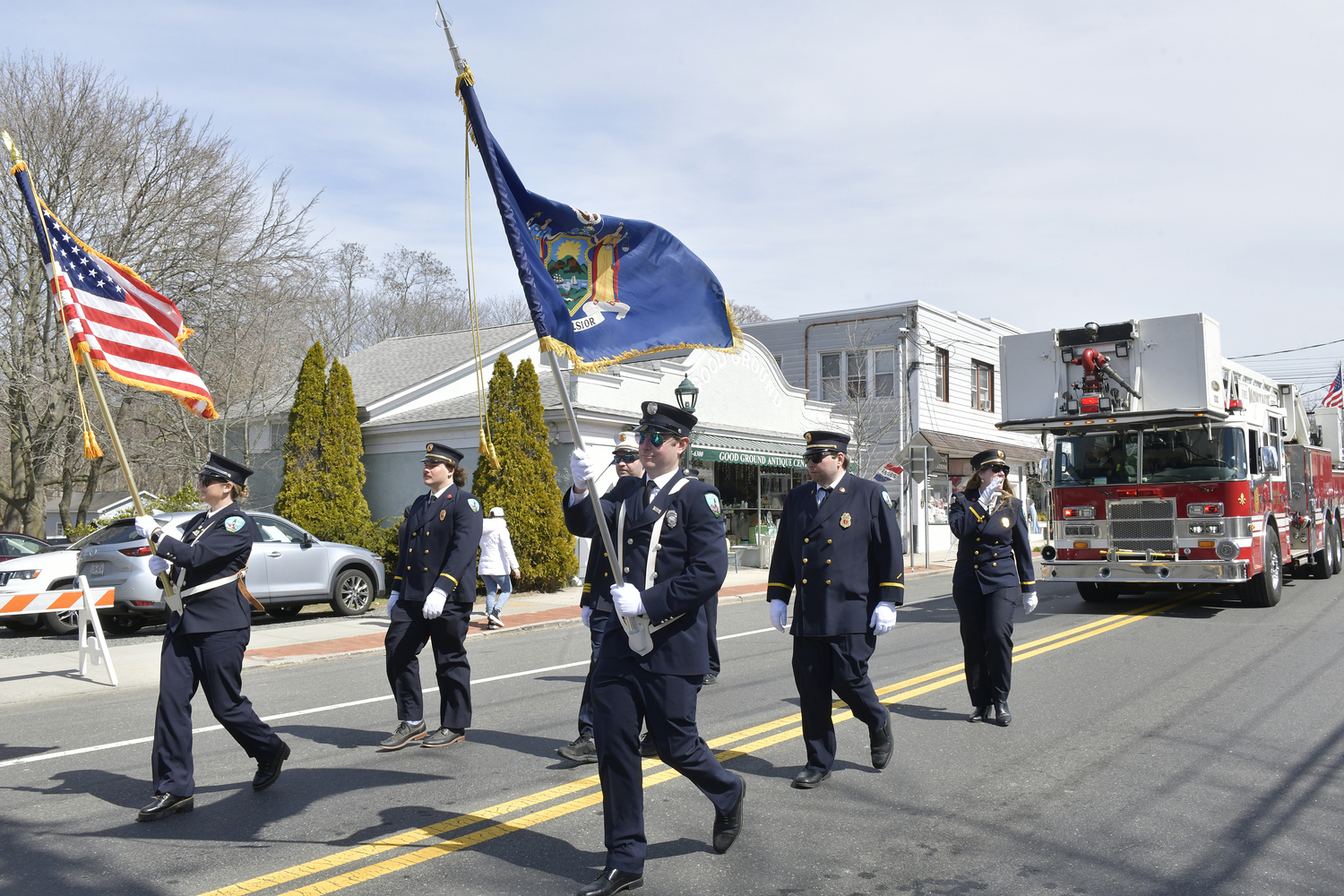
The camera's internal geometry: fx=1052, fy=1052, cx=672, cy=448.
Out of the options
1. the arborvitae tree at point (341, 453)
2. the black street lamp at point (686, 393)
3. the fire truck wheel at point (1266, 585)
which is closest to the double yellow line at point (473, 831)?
the fire truck wheel at point (1266, 585)

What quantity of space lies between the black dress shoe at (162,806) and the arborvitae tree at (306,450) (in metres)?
15.2

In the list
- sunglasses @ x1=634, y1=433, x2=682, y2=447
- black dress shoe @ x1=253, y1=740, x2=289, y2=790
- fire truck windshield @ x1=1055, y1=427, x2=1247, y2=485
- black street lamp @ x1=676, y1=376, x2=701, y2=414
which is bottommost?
black dress shoe @ x1=253, y1=740, x2=289, y2=790

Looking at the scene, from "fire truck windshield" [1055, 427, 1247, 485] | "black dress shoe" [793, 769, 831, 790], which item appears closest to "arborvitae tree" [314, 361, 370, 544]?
"fire truck windshield" [1055, 427, 1247, 485]

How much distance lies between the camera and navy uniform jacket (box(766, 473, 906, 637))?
5.89 meters

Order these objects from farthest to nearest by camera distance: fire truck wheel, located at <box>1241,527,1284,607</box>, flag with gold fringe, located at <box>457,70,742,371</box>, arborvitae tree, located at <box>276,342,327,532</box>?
arborvitae tree, located at <box>276,342,327,532</box> → fire truck wheel, located at <box>1241,527,1284,607</box> → flag with gold fringe, located at <box>457,70,742,371</box>

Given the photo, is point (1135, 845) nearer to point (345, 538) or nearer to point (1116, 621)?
point (1116, 621)

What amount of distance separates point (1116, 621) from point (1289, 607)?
3393 mm

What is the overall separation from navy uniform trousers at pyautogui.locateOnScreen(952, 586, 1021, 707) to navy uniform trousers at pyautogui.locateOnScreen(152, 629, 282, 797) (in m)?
4.73

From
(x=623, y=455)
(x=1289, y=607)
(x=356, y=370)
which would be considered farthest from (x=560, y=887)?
(x=356, y=370)

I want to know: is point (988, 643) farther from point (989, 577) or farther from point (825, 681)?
point (825, 681)

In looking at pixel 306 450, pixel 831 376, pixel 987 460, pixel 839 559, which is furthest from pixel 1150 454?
pixel 831 376

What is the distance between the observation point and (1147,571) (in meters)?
14.1

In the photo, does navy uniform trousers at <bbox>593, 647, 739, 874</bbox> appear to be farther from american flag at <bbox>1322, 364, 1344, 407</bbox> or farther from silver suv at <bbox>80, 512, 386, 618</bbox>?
american flag at <bbox>1322, 364, 1344, 407</bbox>

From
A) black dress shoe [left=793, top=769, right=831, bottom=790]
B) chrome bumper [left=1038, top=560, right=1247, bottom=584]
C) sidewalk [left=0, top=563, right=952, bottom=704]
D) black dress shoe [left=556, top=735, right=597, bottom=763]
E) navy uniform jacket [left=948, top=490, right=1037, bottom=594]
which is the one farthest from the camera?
chrome bumper [left=1038, top=560, right=1247, bottom=584]
